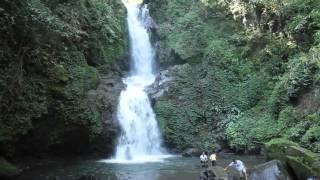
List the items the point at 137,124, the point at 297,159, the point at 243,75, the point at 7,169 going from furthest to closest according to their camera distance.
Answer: the point at 243,75, the point at 137,124, the point at 7,169, the point at 297,159

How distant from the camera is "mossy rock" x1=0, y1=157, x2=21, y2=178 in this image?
18.6m

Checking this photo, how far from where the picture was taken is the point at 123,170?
2053 centimetres

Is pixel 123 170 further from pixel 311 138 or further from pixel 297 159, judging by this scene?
pixel 311 138

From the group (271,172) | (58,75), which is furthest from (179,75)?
(271,172)

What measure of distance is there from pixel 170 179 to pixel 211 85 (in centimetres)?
1193

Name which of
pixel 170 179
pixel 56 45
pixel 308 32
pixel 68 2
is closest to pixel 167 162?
pixel 170 179

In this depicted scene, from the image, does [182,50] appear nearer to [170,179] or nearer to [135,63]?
[135,63]

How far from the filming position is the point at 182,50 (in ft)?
103

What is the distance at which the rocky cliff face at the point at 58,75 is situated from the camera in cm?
1723

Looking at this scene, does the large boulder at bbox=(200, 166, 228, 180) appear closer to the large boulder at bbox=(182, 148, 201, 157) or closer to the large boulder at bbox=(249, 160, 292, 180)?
the large boulder at bbox=(249, 160, 292, 180)

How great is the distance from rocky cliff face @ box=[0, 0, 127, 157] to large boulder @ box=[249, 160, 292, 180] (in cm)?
946

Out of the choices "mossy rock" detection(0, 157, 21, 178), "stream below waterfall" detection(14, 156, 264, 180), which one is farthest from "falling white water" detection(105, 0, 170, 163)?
"mossy rock" detection(0, 157, 21, 178)

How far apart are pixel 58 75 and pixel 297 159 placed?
498 inches

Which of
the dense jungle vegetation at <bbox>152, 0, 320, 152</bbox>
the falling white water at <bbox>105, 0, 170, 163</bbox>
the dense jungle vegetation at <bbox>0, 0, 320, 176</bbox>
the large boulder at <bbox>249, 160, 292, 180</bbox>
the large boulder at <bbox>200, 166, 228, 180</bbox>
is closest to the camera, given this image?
the large boulder at <bbox>249, 160, 292, 180</bbox>
